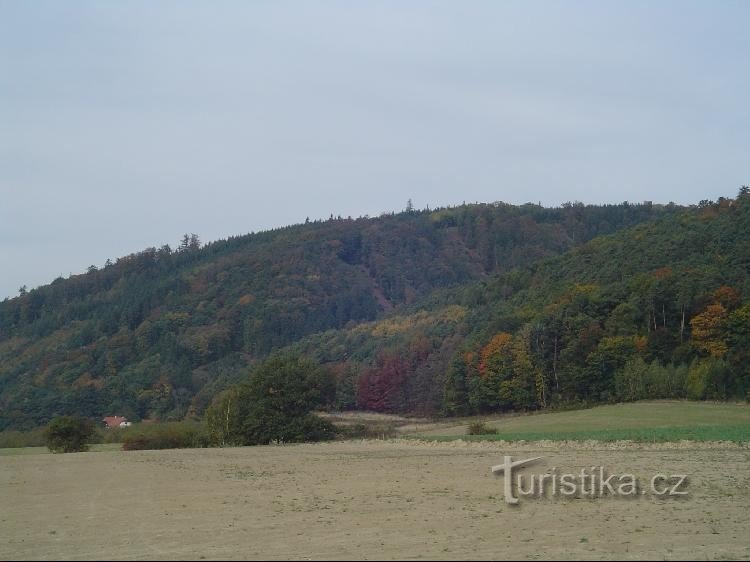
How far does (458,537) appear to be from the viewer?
1800cm

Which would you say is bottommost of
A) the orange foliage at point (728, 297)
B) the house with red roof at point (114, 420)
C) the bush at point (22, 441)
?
the house with red roof at point (114, 420)

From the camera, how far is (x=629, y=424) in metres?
56.4

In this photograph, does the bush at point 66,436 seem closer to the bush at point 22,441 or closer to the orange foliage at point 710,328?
the bush at point 22,441

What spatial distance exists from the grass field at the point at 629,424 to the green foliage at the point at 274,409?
851 centimetres

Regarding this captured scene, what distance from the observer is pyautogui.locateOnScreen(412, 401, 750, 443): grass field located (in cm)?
4488

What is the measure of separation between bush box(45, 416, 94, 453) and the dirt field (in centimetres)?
2076

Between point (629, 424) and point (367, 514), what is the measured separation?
129ft

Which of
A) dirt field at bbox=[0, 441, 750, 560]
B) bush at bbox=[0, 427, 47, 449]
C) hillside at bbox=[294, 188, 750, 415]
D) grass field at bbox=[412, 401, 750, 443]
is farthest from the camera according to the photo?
bush at bbox=[0, 427, 47, 449]

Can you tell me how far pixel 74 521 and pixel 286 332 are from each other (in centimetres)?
14682

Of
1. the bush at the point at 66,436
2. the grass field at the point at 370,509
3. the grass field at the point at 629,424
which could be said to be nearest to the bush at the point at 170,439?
the bush at the point at 66,436

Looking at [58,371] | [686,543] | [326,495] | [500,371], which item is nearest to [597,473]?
[326,495]

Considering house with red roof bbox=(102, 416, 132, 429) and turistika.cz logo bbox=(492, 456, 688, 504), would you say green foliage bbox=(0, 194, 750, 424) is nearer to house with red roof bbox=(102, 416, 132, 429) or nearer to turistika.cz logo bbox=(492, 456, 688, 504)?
house with red roof bbox=(102, 416, 132, 429)

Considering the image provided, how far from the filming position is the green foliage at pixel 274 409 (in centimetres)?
6081

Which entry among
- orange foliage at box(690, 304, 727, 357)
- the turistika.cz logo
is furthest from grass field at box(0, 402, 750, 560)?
orange foliage at box(690, 304, 727, 357)
